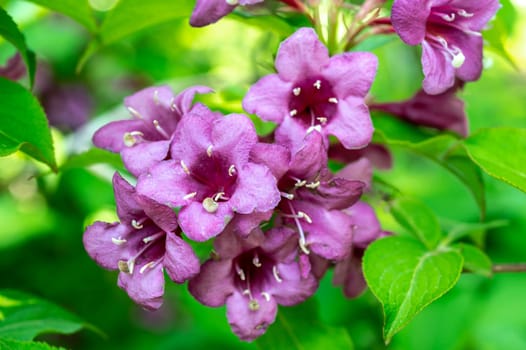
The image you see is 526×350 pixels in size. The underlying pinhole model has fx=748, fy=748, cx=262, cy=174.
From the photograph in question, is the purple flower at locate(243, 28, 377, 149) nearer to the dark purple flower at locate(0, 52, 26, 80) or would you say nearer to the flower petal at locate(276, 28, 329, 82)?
the flower petal at locate(276, 28, 329, 82)

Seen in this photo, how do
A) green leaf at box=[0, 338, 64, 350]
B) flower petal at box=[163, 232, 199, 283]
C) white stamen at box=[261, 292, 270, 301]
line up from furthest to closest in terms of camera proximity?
white stamen at box=[261, 292, 270, 301] → flower petal at box=[163, 232, 199, 283] → green leaf at box=[0, 338, 64, 350]

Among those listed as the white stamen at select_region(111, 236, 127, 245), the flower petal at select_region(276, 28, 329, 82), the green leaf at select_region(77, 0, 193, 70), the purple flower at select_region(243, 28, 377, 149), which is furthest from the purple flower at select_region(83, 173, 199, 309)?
the green leaf at select_region(77, 0, 193, 70)

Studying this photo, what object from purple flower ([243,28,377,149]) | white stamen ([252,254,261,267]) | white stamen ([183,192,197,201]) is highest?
purple flower ([243,28,377,149])

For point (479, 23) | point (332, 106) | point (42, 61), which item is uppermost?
point (479, 23)

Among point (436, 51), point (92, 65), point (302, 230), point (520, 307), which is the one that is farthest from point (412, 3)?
point (92, 65)

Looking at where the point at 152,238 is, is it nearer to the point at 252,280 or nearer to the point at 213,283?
the point at 213,283

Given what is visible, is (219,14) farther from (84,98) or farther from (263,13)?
(84,98)

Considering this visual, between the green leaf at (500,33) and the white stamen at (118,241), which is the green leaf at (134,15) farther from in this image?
the green leaf at (500,33)
